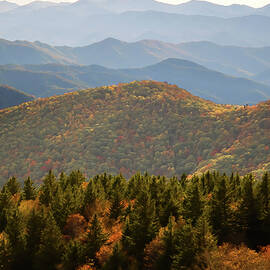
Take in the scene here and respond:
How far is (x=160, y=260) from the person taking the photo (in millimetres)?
38062

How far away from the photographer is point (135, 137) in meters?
181

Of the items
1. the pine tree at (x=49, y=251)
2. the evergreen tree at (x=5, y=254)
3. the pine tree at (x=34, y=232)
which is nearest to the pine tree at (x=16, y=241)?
the evergreen tree at (x=5, y=254)

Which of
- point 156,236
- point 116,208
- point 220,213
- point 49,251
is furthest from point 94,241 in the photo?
point 220,213

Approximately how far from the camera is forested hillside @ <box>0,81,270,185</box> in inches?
6212

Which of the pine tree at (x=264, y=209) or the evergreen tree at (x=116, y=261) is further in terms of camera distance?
the pine tree at (x=264, y=209)

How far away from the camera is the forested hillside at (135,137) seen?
158m

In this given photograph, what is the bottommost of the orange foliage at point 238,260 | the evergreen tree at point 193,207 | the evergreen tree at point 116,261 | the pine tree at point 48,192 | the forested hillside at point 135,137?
the forested hillside at point 135,137

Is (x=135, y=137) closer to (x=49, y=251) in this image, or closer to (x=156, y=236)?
(x=156, y=236)

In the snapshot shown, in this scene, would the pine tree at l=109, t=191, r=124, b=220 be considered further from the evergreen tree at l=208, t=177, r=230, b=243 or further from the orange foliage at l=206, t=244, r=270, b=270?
the orange foliage at l=206, t=244, r=270, b=270

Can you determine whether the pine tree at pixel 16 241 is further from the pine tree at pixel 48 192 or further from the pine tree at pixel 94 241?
the pine tree at pixel 48 192

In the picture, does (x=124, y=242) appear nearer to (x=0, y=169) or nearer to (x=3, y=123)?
(x=0, y=169)

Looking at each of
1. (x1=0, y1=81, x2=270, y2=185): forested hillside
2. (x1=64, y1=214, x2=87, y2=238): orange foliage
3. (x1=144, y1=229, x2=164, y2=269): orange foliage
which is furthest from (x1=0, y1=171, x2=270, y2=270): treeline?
(x1=0, y1=81, x2=270, y2=185): forested hillside

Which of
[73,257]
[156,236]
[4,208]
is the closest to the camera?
[73,257]

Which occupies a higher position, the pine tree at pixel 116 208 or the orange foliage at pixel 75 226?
the pine tree at pixel 116 208
